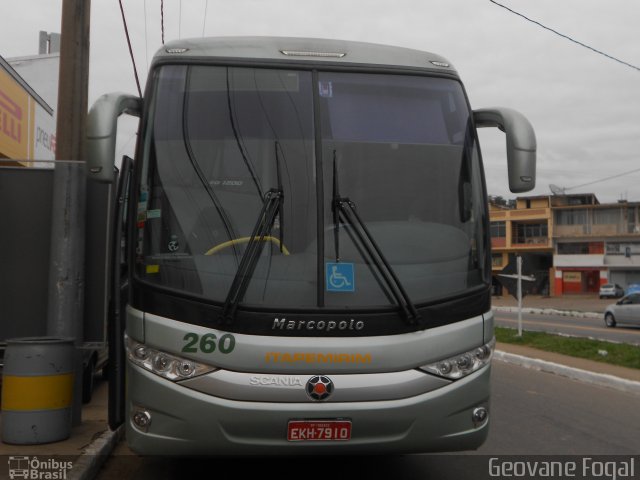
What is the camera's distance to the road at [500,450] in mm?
5586

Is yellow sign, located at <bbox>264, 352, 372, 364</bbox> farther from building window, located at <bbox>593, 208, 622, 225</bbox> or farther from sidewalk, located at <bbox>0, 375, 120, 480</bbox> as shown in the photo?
building window, located at <bbox>593, 208, 622, 225</bbox>

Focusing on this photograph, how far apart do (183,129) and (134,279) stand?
1013 millimetres

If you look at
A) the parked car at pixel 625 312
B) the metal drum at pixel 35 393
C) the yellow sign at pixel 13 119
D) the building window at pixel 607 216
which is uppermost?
the building window at pixel 607 216

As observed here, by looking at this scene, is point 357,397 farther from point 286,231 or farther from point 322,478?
point 322,478

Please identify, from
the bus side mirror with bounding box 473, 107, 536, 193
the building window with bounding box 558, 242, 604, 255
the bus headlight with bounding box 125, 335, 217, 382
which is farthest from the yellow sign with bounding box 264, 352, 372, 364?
the building window with bounding box 558, 242, 604, 255

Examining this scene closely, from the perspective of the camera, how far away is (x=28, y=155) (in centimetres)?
1384

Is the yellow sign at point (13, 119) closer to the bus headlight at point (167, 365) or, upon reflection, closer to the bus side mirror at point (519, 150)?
the bus headlight at point (167, 365)

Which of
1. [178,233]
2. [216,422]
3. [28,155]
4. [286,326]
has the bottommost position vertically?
[216,422]

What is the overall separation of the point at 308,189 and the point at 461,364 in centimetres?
143

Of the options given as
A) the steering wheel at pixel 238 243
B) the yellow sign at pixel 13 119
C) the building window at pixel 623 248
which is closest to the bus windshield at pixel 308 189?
the steering wheel at pixel 238 243

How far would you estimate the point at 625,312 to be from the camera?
29.0m

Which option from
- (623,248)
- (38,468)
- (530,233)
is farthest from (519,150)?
(530,233)

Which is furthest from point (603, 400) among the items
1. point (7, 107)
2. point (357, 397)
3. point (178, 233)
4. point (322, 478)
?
point (7, 107)

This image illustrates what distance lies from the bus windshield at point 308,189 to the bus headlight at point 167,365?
386 mm
